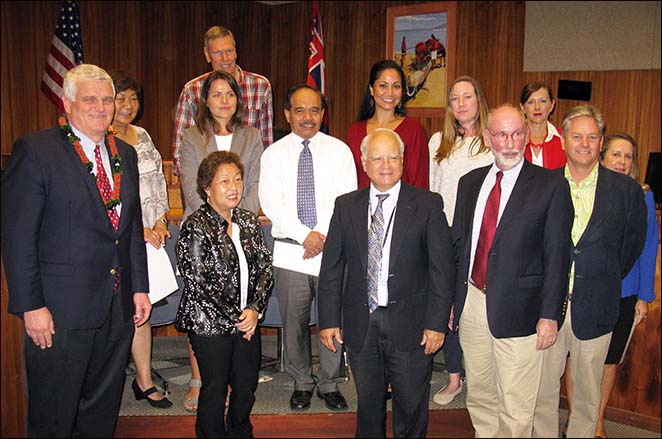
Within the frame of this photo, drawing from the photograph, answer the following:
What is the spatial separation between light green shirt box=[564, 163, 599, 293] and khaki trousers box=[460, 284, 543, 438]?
0.42m

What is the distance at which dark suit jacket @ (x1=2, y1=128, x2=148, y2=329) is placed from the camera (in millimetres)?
2199

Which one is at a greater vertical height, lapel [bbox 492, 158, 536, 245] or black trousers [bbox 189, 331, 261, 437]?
lapel [bbox 492, 158, 536, 245]

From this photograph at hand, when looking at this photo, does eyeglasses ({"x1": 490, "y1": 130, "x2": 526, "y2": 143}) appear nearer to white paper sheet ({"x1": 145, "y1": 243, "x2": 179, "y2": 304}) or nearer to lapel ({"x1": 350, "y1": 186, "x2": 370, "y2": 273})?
lapel ({"x1": 350, "y1": 186, "x2": 370, "y2": 273})

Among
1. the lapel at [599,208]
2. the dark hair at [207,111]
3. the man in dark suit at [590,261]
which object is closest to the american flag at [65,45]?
the dark hair at [207,111]

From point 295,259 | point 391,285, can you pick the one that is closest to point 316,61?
point 295,259

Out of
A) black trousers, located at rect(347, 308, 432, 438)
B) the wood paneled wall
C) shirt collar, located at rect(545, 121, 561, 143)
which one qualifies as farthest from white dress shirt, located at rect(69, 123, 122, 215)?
the wood paneled wall

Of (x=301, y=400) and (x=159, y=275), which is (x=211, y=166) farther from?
(x=301, y=400)

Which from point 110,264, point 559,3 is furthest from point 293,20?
point 110,264

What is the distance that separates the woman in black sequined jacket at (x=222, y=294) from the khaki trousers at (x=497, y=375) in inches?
38.7

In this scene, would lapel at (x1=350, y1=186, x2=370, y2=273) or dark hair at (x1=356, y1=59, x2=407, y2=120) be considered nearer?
lapel at (x1=350, y1=186, x2=370, y2=273)

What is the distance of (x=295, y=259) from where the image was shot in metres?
3.26

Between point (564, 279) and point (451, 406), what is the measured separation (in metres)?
1.45

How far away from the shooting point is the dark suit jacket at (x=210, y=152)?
3252 mm

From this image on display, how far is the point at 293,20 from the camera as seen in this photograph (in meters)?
8.76
